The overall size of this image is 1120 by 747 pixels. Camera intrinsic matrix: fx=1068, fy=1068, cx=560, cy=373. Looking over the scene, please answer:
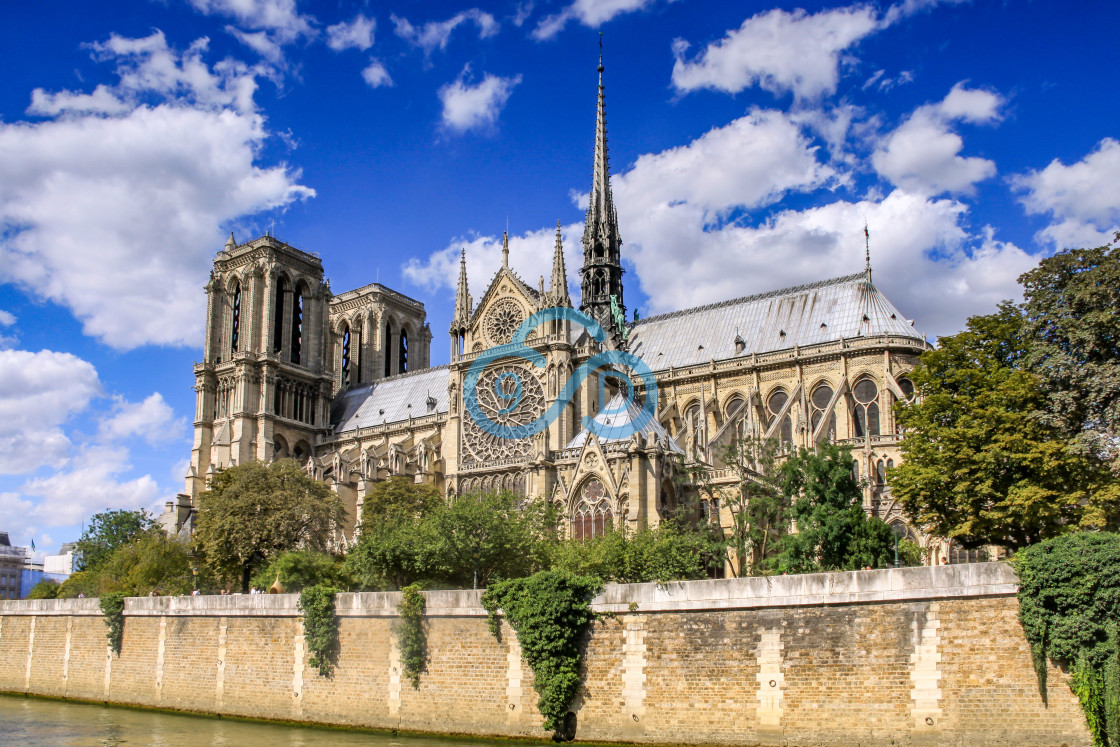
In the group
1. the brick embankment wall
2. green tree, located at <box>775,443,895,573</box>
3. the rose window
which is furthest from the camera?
the rose window

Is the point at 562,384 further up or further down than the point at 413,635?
further up

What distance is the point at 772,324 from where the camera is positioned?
57719mm

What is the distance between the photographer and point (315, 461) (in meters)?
69.6

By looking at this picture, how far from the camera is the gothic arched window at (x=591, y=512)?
43469 millimetres

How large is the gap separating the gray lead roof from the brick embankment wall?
30.7 m

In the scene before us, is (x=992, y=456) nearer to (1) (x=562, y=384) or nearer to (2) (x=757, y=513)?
(2) (x=757, y=513)

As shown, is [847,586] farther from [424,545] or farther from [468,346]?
[468,346]

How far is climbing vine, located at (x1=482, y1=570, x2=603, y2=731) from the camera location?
26.1 meters

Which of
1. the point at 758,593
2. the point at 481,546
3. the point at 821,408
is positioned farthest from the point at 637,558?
the point at 821,408

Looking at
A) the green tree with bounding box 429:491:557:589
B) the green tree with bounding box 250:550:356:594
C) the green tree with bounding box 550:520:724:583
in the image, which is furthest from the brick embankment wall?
the green tree with bounding box 550:520:724:583

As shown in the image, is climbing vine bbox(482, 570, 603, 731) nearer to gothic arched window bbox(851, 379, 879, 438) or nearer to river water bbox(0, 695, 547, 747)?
river water bbox(0, 695, 547, 747)

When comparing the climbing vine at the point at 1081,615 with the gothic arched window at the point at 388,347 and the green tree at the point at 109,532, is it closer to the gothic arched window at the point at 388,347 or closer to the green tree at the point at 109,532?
the green tree at the point at 109,532

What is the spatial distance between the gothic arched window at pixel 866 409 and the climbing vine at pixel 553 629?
1100 inches

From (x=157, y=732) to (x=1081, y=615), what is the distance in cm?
2459
